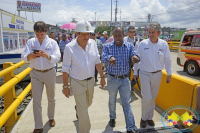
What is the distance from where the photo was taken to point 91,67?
2684 mm

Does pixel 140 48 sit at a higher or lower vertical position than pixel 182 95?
higher

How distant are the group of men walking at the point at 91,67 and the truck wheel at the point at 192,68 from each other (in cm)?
613

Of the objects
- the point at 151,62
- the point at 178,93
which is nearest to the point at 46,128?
the point at 151,62

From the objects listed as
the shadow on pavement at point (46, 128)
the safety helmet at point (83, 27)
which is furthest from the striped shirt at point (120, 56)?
the shadow on pavement at point (46, 128)

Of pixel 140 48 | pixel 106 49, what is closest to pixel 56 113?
pixel 106 49

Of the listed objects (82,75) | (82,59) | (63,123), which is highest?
(82,59)

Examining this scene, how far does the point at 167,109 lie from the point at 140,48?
1.66 metres

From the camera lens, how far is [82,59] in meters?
2.59

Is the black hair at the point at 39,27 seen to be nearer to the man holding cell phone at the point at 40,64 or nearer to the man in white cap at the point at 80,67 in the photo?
the man holding cell phone at the point at 40,64

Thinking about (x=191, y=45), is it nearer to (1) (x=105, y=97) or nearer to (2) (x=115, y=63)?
(1) (x=105, y=97)

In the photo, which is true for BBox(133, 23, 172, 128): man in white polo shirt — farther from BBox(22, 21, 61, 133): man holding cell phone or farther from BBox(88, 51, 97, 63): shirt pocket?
BBox(22, 21, 61, 133): man holding cell phone

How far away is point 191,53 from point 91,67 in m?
7.60

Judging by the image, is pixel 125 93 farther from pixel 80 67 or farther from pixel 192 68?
pixel 192 68

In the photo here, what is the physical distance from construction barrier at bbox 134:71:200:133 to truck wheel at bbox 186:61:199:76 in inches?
208
